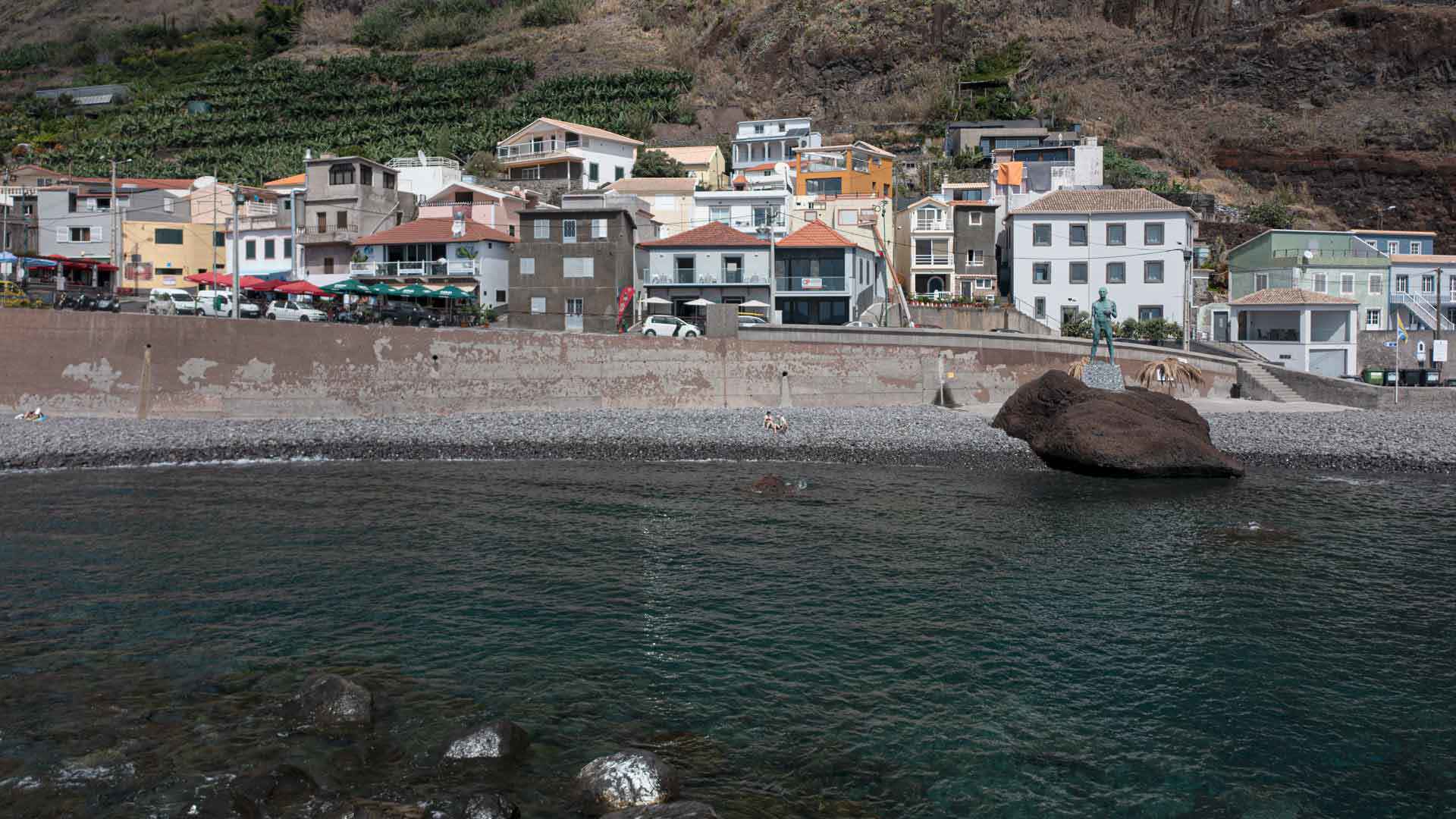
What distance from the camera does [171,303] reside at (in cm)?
3978

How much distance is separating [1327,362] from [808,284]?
25188mm

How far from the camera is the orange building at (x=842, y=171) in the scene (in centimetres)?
6788

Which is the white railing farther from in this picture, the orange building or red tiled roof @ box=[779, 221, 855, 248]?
red tiled roof @ box=[779, 221, 855, 248]

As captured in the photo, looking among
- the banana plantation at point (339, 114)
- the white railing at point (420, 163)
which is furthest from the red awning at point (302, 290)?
the banana plantation at point (339, 114)

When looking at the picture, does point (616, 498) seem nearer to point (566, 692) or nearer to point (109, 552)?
point (109, 552)

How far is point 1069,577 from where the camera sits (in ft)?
54.6

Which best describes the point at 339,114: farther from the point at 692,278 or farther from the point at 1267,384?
the point at 1267,384

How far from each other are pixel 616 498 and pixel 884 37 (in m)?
97.0

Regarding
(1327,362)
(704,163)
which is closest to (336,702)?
(1327,362)

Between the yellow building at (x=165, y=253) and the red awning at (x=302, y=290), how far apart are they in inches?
617

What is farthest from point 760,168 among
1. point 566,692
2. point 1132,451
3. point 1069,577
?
point 566,692

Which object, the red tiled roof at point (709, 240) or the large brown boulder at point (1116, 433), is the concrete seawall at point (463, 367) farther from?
the red tiled roof at point (709, 240)

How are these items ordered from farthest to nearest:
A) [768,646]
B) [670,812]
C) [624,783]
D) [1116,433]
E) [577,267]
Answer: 1. [577,267]
2. [1116,433]
3. [768,646]
4. [624,783]
5. [670,812]

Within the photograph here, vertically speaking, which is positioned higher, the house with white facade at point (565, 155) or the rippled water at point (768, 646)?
the house with white facade at point (565, 155)
